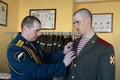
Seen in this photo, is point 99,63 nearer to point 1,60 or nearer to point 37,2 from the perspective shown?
point 1,60

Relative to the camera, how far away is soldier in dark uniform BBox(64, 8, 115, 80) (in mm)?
1812

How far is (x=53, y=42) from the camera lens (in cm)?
344

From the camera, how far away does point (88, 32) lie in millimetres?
1921

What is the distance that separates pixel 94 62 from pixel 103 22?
9.30ft

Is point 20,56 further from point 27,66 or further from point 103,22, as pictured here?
point 103,22

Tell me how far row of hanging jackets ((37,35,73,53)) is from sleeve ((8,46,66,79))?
1.51 m

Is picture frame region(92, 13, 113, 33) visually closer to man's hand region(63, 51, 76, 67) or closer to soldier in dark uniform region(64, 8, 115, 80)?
soldier in dark uniform region(64, 8, 115, 80)

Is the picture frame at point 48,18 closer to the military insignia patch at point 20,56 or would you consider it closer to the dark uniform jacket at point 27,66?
the dark uniform jacket at point 27,66

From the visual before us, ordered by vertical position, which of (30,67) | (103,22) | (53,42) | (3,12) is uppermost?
(3,12)

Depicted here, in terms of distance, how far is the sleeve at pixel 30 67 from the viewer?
1810mm

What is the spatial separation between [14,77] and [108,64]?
0.81 meters

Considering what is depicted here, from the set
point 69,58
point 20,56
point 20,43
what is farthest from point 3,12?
point 69,58

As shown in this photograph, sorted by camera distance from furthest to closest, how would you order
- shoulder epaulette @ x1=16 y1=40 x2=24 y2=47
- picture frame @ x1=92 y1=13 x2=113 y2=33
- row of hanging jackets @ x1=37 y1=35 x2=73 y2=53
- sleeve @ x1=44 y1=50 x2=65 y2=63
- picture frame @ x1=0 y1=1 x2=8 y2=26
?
1. picture frame @ x1=92 y1=13 x2=113 y2=33
2. picture frame @ x1=0 y1=1 x2=8 y2=26
3. row of hanging jackets @ x1=37 y1=35 x2=73 y2=53
4. sleeve @ x1=44 y1=50 x2=65 y2=63
5. shoulder epaulette @ x1=16 y1=40 x2=24 y2=47

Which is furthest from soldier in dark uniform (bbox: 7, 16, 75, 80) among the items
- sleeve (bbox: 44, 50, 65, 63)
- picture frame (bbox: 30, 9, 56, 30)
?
picture frame (bbox: 30, 9, 56, 30)
